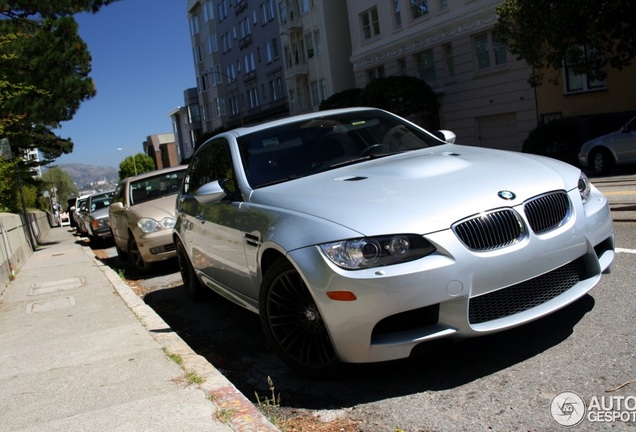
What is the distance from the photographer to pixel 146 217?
10109 mm

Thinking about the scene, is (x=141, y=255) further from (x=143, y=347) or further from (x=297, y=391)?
(x=297, y=391)

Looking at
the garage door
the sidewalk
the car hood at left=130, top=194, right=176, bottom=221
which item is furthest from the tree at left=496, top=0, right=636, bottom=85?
the sidewalk

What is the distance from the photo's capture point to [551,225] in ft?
12.9

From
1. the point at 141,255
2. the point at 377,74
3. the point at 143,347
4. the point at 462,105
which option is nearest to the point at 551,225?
the point at 143,347

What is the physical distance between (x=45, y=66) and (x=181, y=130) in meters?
85.4

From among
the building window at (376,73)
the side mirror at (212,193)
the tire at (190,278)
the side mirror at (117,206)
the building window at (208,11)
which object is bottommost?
the tire at (190,278)

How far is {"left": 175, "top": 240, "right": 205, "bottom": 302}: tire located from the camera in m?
7.14

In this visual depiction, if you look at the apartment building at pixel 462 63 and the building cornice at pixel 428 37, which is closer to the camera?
the apartment building at pixel 462 63

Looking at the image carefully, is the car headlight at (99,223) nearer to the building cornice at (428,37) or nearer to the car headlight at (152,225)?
the car headlight at (152,225)

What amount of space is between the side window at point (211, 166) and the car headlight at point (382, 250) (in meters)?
1.88

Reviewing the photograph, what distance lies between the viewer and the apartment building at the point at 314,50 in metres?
40.6

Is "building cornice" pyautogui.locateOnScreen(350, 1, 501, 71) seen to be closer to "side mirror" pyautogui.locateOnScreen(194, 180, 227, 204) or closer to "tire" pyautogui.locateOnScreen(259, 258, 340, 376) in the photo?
"side mirror" pyautogui.locateOnScreen(194, 180, 227, 204)

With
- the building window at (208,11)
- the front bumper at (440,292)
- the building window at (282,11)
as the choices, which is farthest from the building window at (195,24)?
the front bumper at (440,292)

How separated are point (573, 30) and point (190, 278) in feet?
48.1
